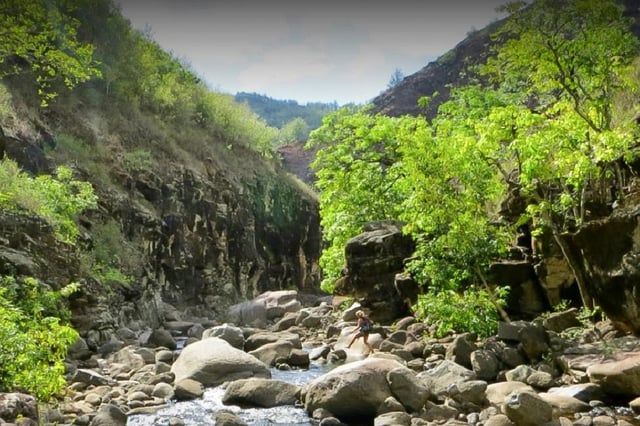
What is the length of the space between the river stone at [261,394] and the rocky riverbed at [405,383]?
23 millimetres

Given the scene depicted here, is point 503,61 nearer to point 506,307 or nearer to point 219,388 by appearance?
point 506,307

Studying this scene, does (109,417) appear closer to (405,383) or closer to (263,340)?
(405,383)

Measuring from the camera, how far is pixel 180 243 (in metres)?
32.1

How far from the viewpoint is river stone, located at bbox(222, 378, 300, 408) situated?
1194 centimetres

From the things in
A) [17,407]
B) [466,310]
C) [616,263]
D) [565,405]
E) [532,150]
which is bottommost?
[565,405]

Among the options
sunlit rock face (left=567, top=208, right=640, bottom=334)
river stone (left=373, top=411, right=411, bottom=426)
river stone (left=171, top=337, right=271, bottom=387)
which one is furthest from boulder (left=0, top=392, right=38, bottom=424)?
sunlit rock face (left=567, top=208, right=640, bottom=334)

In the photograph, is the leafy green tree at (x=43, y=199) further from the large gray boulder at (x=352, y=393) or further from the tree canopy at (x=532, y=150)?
the tree canopy at (x=532, y=150)

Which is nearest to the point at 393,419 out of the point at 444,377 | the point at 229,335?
the point at 444,377

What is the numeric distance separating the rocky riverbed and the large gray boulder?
0.02 metres

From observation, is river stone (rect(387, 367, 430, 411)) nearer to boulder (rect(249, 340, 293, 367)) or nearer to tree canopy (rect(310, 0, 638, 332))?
tree canopy (rect(310, 0, 638, 332))

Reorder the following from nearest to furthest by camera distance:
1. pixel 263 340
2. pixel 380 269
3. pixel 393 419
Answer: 1. pixel 393 419
2. pixel 263 340
3. pixel 380 269

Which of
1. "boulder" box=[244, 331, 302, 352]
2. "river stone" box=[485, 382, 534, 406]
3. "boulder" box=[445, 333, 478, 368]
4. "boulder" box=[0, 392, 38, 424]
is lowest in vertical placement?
"boulder" box=[244, 331, 302, 352]

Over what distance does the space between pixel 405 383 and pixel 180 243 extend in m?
23.2

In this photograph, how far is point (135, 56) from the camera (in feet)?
127
